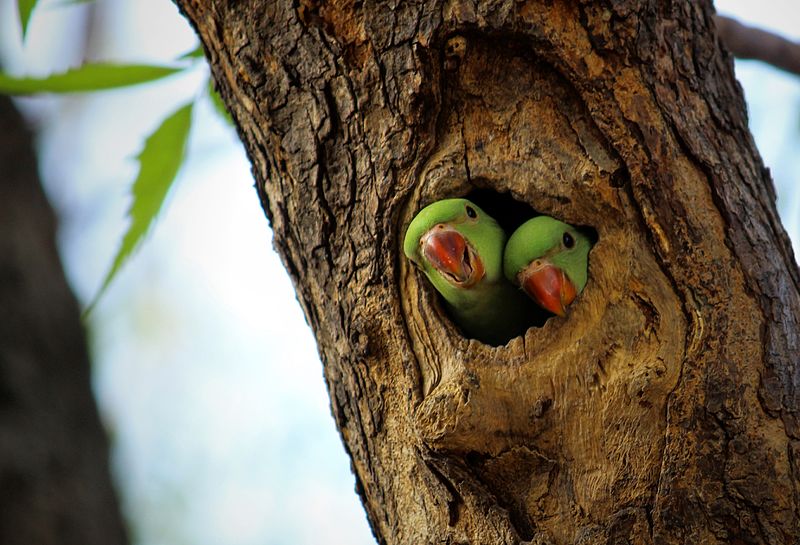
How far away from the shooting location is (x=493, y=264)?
2977mm

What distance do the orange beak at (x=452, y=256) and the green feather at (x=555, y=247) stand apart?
0.16 metres

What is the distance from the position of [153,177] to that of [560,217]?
1283 mm

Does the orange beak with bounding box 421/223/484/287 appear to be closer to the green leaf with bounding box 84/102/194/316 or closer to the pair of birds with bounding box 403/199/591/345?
the pair of birds with bounding box 403/199/591/345

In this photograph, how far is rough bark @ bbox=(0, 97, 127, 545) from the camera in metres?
4.50

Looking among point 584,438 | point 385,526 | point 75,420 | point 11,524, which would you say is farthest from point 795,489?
point 75,420

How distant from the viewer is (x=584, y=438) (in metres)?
2.20

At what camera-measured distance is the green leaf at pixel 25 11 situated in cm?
228

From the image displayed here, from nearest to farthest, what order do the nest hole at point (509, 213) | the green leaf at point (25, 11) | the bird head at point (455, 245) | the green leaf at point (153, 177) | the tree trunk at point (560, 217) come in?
the tree trunk at point (560, 217) < the green leaf at point (25, 11) < the bird head at point (455, 245) < the green leaf at point (153, 177) < the nest hole at point (509, 213)

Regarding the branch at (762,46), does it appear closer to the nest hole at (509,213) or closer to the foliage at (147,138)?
the nest hole at (509,213)

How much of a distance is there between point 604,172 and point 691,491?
86 centimetres

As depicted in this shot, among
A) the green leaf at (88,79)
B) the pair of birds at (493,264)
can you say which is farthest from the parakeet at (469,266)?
the green leaf at (88,79)

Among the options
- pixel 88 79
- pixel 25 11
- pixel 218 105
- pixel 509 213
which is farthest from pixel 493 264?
pixel 25 11

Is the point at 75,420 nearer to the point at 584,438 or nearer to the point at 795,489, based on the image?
the point at 584,438

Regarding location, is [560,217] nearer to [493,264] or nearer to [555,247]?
[555,247]
